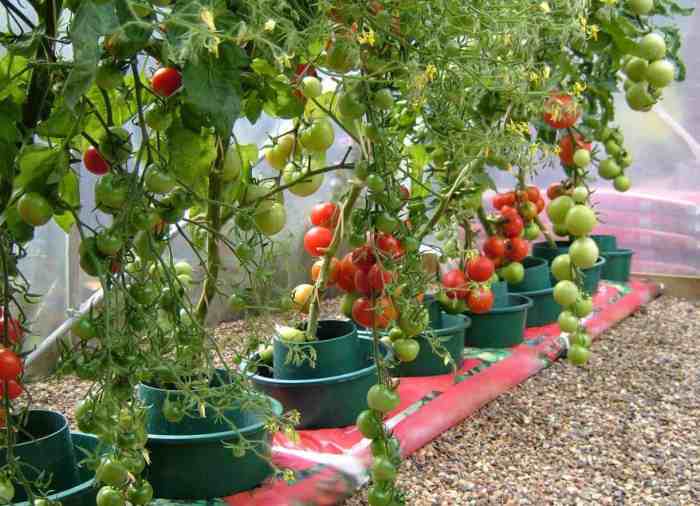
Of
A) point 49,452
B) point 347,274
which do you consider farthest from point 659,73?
point 49,452

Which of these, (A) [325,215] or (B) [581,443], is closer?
(A) [325,215]

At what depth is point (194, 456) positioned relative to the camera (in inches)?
41.7

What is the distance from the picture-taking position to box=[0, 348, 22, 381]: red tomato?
0.71 m

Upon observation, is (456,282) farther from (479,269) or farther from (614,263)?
(614,263)

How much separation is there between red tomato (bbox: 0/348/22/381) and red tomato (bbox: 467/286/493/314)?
3.58 ft

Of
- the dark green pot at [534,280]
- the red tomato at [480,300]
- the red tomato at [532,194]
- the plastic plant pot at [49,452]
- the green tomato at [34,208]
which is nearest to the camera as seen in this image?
the green tomato at [34,208]

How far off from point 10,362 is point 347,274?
0.60 meters

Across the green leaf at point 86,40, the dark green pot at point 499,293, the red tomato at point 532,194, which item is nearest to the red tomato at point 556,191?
the red tomato at point 532,194

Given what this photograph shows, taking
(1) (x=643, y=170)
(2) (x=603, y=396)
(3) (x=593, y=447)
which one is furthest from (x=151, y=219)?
(1) (x=643, y=170)

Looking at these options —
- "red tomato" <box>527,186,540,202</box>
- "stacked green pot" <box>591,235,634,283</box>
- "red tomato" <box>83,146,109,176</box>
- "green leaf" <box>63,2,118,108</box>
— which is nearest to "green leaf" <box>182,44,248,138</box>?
"green leaf" <box>63,2,118,108</box>

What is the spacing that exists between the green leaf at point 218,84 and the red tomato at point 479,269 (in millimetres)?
1145

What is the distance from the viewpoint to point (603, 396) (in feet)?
5.95

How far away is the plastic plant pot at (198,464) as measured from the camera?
1.04m

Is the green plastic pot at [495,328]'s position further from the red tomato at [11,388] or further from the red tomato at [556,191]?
the red tomato at [11,388]
